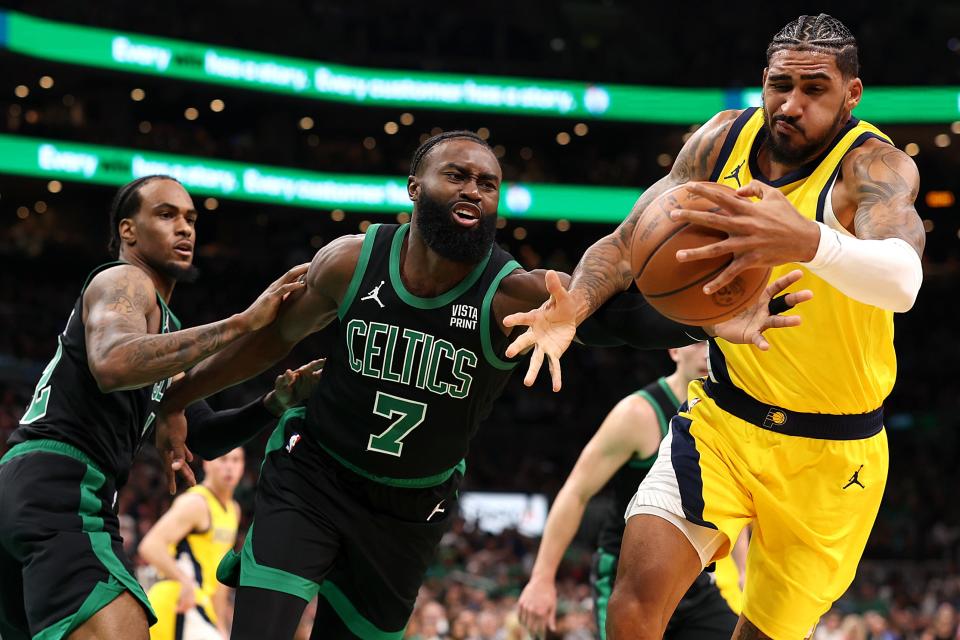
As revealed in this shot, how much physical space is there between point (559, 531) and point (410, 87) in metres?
22.4

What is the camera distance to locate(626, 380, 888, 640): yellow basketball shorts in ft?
13.8

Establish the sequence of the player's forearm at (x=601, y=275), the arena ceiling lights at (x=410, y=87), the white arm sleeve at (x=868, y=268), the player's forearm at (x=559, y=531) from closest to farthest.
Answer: the white arm sleeve at (x=868, y=268) → the player's forearm at (x=601, y=275) → the player's forearm at (x=559, y=531) → the arena ceiling lights at (x=410, y=87)

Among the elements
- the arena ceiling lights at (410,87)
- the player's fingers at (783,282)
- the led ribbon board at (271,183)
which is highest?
the arena ceiling lights at (410,87)

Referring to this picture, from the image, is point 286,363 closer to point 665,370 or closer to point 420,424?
point 665,370

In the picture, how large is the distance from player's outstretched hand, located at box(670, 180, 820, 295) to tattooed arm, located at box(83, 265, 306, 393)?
1.87m

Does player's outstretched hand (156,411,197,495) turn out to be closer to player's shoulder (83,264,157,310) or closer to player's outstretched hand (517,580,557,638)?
player's shoulder (83,264,157,310)

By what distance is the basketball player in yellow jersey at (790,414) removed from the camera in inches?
161

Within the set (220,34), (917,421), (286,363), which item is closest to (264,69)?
(220,34)

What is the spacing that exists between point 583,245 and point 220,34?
11.7 m

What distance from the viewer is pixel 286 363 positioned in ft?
85.1

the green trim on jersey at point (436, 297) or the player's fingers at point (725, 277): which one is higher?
the player's fingers at point (725, 277)

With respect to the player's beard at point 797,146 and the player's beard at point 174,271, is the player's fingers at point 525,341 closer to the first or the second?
the player's beard at point 797,146

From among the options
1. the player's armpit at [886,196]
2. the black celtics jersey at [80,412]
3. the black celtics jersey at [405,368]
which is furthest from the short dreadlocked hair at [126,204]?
the player's armpit at [886,196]

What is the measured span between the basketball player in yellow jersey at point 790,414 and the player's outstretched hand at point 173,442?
1.91m
